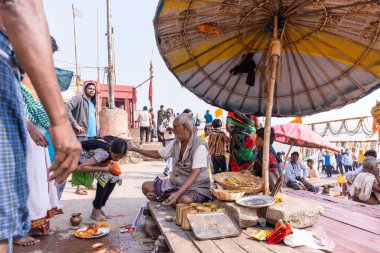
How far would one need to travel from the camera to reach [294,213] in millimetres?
2387

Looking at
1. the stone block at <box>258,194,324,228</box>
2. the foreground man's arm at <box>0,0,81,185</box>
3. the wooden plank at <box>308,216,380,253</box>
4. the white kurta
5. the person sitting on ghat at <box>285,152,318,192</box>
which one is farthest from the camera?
the person sitting on ghat at <box>285,152,318,192</box>

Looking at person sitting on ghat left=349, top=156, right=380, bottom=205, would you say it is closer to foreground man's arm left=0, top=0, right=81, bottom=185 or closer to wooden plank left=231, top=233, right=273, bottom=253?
wooden plank left=231, top=233, right=273, bottom=253

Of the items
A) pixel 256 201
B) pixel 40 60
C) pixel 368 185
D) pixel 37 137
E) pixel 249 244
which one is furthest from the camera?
pixel 368 185

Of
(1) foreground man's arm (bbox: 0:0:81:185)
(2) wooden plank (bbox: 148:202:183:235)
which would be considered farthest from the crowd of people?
(2) wooden plank (bbox: 148:202:183:235)

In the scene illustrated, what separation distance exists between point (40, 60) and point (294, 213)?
2.27 m

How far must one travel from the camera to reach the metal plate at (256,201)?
2.51 m

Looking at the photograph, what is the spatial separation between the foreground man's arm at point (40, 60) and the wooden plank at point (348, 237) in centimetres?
202

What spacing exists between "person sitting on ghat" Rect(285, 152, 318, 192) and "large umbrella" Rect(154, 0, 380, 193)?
2963 millimetres

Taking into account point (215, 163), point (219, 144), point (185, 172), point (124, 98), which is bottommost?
point (215, 163)

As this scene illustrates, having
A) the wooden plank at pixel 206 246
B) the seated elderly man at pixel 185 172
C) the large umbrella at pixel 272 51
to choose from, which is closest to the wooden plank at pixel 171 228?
the wooden plank at pixel 206 246

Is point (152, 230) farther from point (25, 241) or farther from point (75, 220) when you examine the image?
point (25, 241)

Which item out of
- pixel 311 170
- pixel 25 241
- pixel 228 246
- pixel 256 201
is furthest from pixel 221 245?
pixel 311 170

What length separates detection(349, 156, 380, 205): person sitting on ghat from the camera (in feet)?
16.5

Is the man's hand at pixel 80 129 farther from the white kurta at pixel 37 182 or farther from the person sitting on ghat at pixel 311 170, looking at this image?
the person sitting on ghat at pixel 311 170
